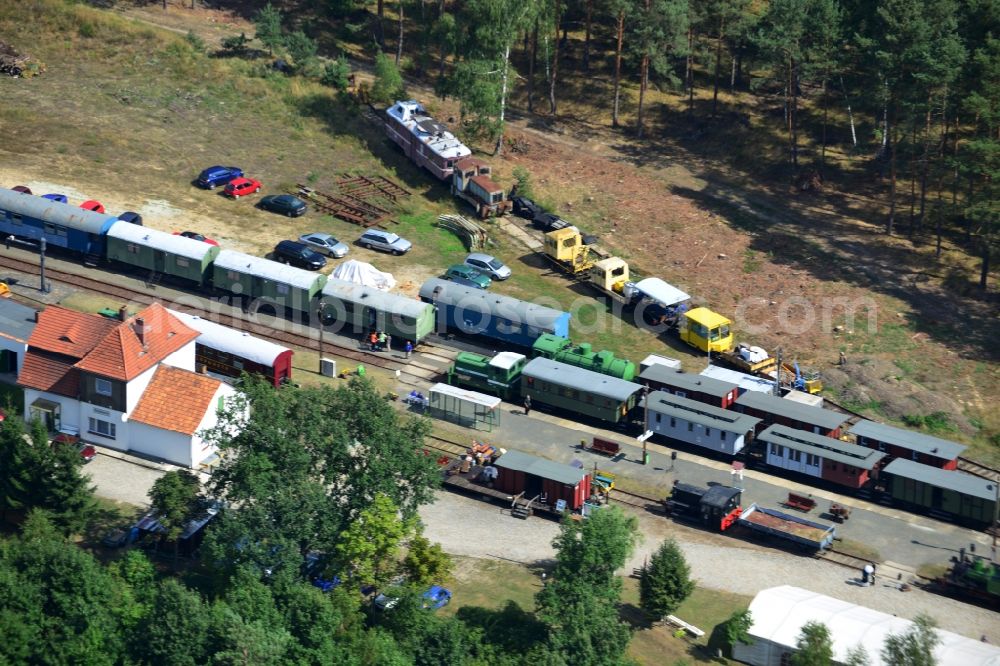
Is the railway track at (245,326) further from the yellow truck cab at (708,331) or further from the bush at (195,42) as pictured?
the bush at (195,42)

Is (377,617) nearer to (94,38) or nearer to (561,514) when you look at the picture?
(561,514)

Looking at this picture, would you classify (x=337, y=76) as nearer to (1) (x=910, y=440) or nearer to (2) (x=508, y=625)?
(1) (x=910, y=440)

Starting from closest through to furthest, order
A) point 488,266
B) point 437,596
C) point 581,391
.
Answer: point 437,596 → point 581,391 → point 488,266

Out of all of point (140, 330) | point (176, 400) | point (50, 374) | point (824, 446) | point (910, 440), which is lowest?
point (824, 446)

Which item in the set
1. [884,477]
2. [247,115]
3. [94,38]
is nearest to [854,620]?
[884,477]

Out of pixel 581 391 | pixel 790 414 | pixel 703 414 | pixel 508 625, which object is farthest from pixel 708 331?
pixel 508 625

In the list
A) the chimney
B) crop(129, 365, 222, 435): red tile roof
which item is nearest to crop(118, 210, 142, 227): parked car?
the chimney

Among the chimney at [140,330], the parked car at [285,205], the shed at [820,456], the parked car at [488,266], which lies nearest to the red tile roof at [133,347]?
the chimney at [140,330]
